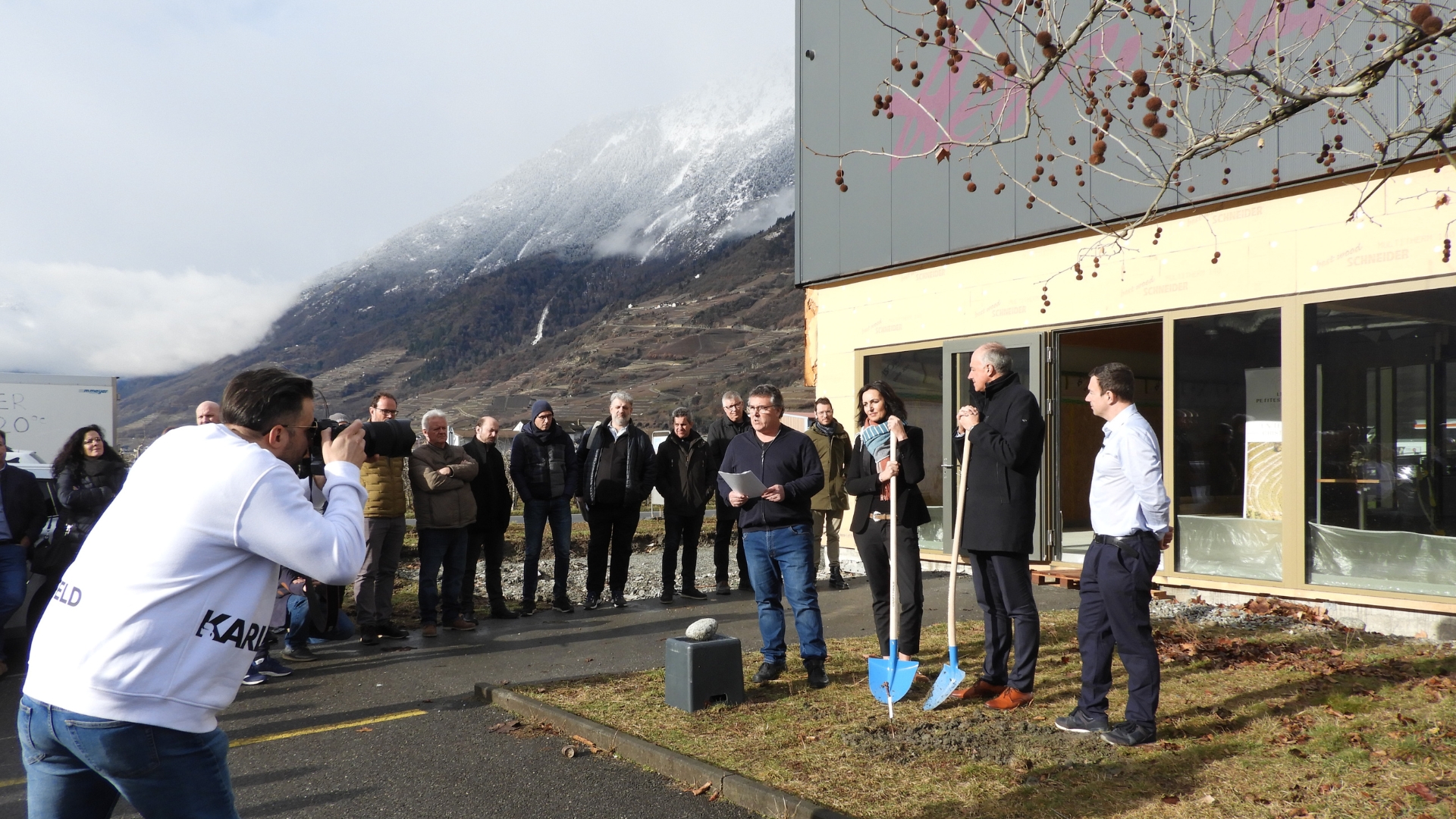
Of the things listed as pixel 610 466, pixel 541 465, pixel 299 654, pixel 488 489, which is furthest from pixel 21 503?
pixel 610 466

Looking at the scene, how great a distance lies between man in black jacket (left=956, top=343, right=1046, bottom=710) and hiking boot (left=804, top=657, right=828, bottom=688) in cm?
83

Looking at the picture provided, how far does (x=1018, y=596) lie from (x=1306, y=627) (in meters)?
3.65

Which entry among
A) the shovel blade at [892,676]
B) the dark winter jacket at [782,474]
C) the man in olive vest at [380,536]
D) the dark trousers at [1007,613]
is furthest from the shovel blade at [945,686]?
the man in olive vest at [380,536]

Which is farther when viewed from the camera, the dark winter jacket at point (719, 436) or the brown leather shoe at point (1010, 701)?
the dark winter jacket at point (719, 436)

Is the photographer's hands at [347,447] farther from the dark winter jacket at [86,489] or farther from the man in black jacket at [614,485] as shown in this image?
the man in black jacket at [614,485]

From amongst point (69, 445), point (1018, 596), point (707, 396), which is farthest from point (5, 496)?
point (707, 396)

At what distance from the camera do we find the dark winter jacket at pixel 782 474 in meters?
5.88

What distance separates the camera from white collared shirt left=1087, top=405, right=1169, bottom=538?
457 centimetres

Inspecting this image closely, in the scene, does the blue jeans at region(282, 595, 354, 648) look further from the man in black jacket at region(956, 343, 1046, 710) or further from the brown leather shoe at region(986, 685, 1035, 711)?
the brown leather shoe at region(986, 685, 1035, 711)

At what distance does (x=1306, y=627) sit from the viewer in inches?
294

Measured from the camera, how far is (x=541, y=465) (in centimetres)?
891

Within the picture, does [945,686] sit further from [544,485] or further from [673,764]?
[544,485]

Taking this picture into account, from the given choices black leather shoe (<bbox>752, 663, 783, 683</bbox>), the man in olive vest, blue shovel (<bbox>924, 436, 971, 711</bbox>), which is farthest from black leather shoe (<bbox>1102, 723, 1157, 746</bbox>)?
the man in olive vest

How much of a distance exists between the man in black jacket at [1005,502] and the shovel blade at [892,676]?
20.4 inches
